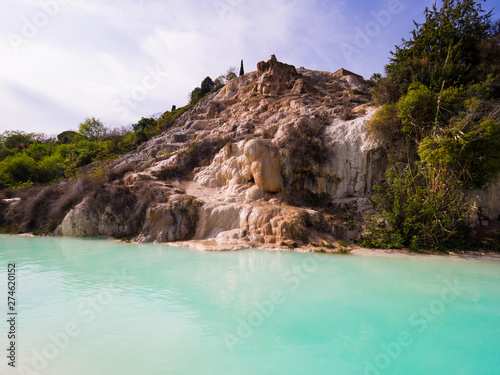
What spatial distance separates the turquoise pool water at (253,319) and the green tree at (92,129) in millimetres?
44871

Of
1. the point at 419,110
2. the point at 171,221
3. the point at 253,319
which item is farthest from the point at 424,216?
the point at 171,221

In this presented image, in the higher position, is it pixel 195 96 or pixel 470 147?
pixel 195 96

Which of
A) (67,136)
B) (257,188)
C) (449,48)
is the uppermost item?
(67,136)

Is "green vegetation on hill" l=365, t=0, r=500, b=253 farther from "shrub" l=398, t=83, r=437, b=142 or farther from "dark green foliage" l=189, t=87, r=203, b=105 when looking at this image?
"dark green foliage" l=189, t=87, r=203, b=105

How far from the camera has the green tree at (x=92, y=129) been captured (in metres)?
46.1

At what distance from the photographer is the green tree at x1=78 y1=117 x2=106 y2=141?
4609 centimetres

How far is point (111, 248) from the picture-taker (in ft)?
37.8

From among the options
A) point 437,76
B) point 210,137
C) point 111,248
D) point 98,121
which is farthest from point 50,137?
point 437,76

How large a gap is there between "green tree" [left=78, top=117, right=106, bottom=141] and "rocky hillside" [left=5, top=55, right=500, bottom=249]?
3269cm

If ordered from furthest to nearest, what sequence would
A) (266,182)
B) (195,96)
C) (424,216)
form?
(195,96) → (266,182) → (424,216)

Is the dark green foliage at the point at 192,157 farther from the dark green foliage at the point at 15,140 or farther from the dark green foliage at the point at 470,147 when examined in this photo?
the dark green foliage at the point at 15,140

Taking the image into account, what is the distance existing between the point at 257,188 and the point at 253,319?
10.6 meters

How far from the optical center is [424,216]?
34.9 ft

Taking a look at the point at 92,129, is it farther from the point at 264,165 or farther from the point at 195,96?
the point at 264,165
